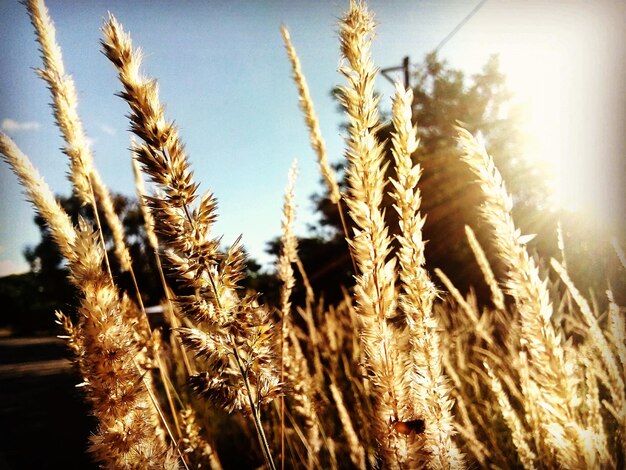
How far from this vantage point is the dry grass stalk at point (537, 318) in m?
0.67

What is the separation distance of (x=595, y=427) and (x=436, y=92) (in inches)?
552

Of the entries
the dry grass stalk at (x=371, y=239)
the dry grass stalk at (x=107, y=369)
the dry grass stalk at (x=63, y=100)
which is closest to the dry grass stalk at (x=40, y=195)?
the dry grass stalk at (x=107, y=369)

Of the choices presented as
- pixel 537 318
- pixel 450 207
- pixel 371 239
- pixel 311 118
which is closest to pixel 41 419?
pixel 311 118

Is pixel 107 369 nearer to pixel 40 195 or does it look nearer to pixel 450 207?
pixel 40 195

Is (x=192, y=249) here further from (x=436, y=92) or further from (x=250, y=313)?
(x=436, y=92)

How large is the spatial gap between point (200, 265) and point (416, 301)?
441 millimetres

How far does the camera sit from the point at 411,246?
717 millimetres

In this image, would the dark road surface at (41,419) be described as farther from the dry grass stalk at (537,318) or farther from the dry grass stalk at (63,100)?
the dry grass stalk at (537,318)

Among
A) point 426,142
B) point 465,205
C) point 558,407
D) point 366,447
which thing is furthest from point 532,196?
point 558,407

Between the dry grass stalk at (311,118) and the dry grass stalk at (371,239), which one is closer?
the dry grass stalk at (371,239)

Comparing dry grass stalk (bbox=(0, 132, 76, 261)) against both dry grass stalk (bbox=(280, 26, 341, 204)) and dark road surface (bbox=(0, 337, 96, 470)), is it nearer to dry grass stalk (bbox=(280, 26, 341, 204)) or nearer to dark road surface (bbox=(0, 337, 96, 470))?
dark road surface (bbox=(0, 337, 96, 470))

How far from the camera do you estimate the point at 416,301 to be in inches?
28.2

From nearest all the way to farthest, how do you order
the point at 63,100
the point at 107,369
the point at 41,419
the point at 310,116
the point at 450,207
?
the point at 107,369 < the point at 63,100 < the point at 310,116 < the point at 41,419 < the point at 450,207

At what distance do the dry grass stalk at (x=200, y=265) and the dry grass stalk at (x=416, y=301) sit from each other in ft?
1.08
